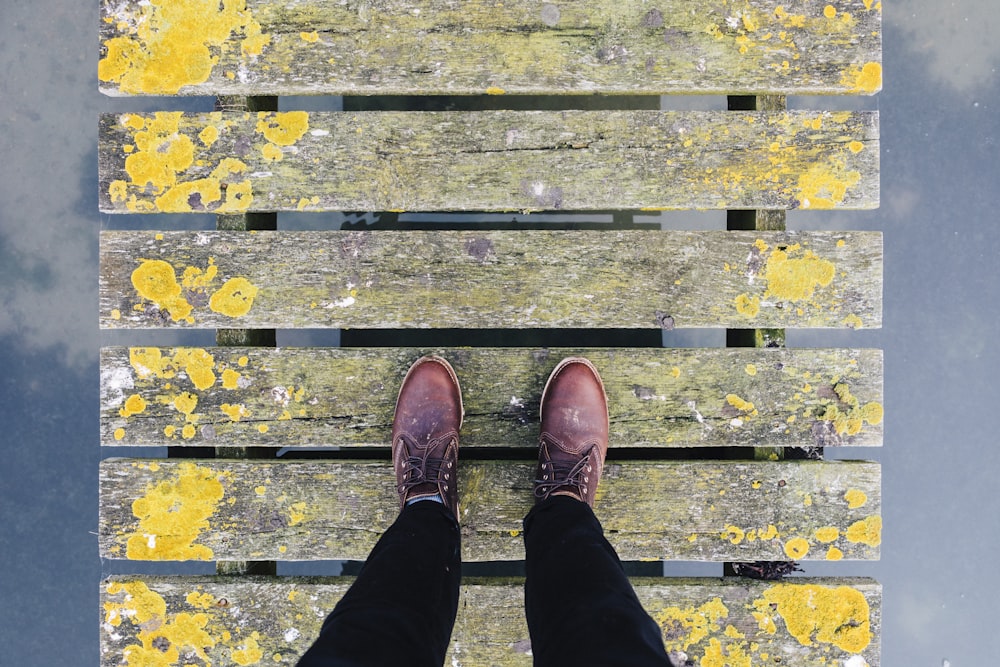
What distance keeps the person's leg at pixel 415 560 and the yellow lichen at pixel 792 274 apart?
93 centimetres

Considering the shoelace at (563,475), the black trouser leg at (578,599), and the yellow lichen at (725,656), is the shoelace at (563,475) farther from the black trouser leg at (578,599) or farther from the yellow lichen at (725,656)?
→ the yellow lichen at (725,656)

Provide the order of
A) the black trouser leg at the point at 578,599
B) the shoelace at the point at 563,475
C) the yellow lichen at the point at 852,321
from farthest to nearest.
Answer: the yellow lichen at the point at 852,321 → the shoelace at the point at 563,475 → the black trouser leg at the point at 578,599

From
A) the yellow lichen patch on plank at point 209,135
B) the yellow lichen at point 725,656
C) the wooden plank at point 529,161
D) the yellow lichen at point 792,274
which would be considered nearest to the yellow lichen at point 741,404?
the yellow lichen at point 792,274

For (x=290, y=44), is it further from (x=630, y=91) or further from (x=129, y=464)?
(x=129, y=464)

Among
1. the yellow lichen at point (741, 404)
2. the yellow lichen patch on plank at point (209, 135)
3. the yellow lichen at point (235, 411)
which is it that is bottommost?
the yellow lichen at point (235, 411)

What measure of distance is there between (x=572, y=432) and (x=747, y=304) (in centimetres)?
60

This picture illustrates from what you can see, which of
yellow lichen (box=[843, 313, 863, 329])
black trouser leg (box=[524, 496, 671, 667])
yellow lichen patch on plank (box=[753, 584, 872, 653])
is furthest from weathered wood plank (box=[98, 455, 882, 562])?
yellow lichen (box=[843, 313, 863, 329])

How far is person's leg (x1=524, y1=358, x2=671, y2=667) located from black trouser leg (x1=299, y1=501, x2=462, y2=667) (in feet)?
0.65

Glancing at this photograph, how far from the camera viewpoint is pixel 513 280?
1.59 metres

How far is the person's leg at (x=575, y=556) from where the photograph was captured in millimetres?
1104

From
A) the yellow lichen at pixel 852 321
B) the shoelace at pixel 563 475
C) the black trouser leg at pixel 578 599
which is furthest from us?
the yellow lichen at pixel 852 321
